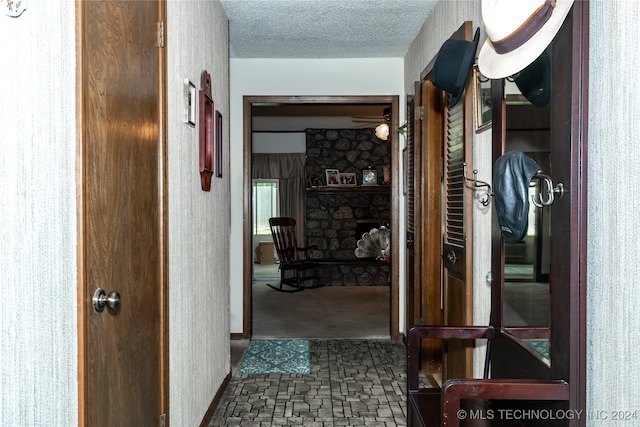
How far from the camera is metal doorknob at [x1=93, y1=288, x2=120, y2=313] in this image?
4.70ft

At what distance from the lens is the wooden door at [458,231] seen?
9.27 feet

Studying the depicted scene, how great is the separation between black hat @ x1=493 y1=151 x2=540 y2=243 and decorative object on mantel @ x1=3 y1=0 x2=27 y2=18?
Result: 1277mm

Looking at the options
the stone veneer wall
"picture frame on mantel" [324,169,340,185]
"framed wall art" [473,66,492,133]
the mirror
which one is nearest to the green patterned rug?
"framed wall art" [473,66,492,133]

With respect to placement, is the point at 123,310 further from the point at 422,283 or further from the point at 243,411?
the point at 422,283

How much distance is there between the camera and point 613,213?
131 cm

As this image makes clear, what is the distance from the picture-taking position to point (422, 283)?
3672 mm

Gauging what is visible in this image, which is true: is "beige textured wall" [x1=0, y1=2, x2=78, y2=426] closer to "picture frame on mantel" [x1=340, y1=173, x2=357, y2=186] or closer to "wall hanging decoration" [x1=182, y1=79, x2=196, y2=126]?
"wall hanging decoration" [x1=182, y1=79, x2=196, y2=126]

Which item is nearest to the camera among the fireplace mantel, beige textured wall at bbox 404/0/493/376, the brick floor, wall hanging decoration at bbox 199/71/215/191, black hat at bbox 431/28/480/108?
black hat at bbox 431/28/480/108

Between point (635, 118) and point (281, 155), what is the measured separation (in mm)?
8508

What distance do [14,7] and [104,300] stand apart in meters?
0.79

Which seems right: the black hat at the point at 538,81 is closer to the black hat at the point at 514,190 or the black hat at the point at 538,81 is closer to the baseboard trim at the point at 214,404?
the black hat at the point at 514,190

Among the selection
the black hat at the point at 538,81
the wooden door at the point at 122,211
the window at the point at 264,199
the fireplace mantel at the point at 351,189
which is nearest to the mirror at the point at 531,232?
the black hat at the point at 538,81

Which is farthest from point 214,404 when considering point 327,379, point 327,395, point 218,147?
point 218,147

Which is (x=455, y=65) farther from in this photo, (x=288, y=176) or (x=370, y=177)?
(x=288, y=176)
